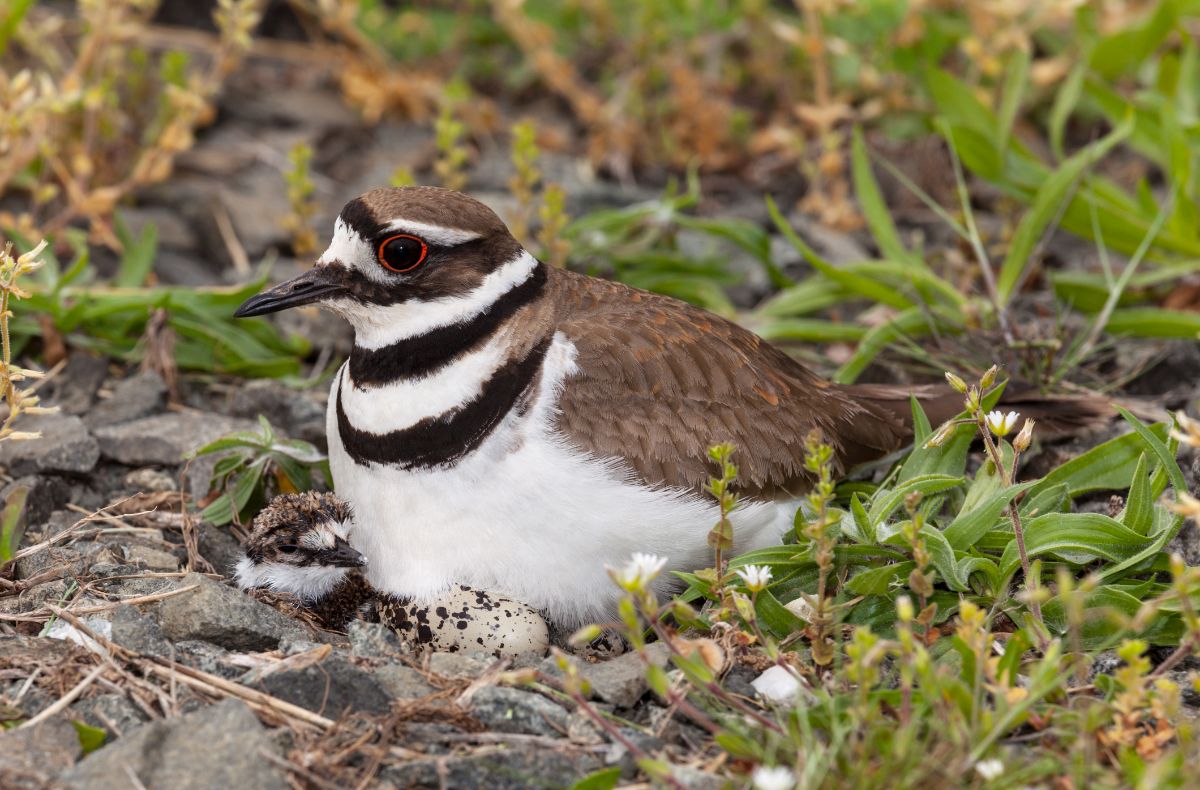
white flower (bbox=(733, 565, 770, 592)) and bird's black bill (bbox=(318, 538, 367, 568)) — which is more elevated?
white flower (bbox=(733, 565, 770, 592))

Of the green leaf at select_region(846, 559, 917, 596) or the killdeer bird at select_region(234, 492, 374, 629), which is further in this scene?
the killdeer bird at select_region(234, 492, 374, 629)

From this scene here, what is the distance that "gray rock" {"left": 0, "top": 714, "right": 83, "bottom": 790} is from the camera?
3.27 meters

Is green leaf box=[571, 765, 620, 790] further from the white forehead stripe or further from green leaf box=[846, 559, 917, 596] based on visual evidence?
the white forehead stripe

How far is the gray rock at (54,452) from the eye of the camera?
4.96 m

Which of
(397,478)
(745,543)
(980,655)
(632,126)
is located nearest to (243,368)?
(397,478)

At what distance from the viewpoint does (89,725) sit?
3.54 meters

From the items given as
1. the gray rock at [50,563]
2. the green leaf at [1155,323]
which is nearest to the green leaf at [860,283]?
the green leaf at [1155,323]

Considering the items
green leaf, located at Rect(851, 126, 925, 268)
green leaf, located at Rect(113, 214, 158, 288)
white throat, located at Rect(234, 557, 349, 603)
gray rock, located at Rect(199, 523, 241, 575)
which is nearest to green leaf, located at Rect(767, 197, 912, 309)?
green leaf, located at Rect(851, 126, 925, 268)

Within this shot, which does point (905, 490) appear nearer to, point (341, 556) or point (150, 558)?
point (341, 556)

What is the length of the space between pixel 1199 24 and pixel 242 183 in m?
5.43

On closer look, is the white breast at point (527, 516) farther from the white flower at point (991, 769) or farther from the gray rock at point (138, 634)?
the white flower at point (991, 769)

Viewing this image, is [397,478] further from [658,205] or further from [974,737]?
[658,205]

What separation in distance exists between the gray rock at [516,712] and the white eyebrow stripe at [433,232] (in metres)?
1.36

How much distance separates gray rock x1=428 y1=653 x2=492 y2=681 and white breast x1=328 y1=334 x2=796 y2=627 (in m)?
0.28
